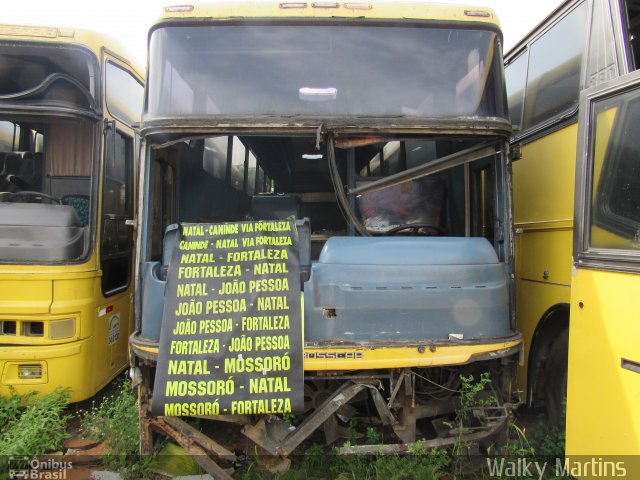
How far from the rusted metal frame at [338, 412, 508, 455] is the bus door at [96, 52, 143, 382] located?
2.23 meters

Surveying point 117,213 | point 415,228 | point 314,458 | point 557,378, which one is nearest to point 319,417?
point 314,458

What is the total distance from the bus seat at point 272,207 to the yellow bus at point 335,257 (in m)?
1.14

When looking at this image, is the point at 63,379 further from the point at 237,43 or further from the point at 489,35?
the point at 489,35

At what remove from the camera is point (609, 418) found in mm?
2346

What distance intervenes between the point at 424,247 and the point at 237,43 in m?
1.97

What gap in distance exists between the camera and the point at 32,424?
11.1 ft

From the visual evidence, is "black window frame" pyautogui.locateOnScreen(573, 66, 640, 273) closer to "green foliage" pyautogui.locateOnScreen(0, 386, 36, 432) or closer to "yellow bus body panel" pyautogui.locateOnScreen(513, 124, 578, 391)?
"yellow bus body panel" pyautogui.locateOnScreen(513, 124, 578, 391)

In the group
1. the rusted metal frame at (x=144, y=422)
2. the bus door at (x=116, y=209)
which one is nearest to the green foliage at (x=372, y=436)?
the rusted metal frame at (x=144, y=422)

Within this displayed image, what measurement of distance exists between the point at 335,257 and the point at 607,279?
1.58 m

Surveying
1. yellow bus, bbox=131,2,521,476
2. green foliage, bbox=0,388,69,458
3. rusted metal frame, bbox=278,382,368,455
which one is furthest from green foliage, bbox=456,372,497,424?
green foliage, bbox=0,388,69,458

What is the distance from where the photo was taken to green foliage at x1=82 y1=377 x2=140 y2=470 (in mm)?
3275

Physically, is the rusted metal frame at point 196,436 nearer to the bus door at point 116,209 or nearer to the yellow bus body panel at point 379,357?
the yellow bus body panel at point 379,357

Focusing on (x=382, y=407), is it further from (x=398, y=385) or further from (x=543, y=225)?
(x=543, y=225)

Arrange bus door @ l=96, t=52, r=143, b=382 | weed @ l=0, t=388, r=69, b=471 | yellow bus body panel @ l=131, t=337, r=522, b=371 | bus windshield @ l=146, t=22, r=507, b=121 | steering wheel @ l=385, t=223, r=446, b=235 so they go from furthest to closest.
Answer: bus door @ l=96, t=52, r=143, b=382 < steering wheel @ l=385, t=223, r=446, b=235 < weed @ l=0, t=388, r=69, b=471 < bus windshield @ l=146, t=22, r=507, b=121 < yellow bus body panel @ l=131, t=337, r=522, b=371
